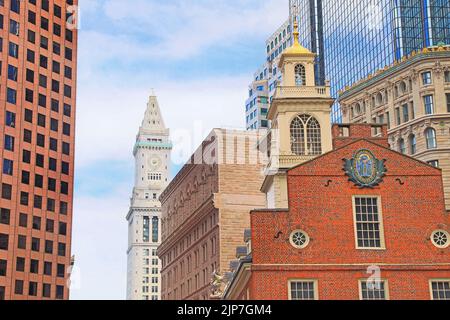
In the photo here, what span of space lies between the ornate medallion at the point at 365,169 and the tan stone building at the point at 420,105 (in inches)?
2030

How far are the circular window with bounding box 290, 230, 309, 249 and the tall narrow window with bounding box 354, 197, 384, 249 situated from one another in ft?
9.23

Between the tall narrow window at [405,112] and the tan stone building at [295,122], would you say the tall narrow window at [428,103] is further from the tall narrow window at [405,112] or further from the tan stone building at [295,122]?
the tan stone building at [295,122]

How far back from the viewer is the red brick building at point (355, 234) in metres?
44.7

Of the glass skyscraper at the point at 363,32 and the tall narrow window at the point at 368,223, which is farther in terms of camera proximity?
the glass skyscraper at the point at 363,32

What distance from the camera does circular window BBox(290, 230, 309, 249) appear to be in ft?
149

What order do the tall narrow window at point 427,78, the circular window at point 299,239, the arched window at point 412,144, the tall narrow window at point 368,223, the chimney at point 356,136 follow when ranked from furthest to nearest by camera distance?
1. the tall narrow window at point 427,78
2. the arched window at point 412,144
3. the chimney at point 356,136
4. the tall narrow window at point 368,223
5. the circular window at point 299,239

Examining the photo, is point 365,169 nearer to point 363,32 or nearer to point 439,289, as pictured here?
point 439,289

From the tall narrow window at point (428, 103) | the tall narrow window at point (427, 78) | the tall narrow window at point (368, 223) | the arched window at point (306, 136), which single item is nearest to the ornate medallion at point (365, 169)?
the tall narrow window at point (368, 223)

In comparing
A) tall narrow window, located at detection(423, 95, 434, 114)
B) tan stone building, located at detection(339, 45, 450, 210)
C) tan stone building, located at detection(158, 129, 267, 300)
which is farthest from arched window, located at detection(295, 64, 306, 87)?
tall narrow window, located at detection(423, 95, 434, 114)

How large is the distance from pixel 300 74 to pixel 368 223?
22675 millimetres

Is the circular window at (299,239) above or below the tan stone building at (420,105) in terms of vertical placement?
below
